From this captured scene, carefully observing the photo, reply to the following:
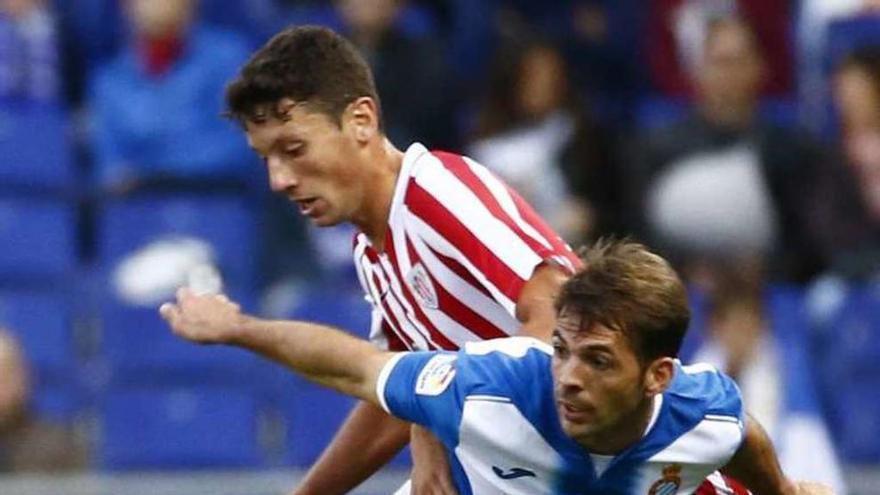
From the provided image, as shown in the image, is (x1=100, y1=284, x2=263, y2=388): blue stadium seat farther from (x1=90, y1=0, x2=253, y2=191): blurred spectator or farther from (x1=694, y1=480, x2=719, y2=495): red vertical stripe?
(x1=694, y1=480, x2=719, y2=495): red vertical stripe

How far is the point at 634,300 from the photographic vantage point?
430 cm

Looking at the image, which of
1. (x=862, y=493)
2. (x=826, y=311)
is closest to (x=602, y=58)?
(x=826, y=311)

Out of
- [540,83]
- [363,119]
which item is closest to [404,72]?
[540,83]

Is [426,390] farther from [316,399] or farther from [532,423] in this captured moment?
[316,399]

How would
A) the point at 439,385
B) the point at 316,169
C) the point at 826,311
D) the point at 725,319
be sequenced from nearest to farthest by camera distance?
1. the point at 439,385
2. the point at 316,169
3. the point at 725,319
4. the point at 826,311

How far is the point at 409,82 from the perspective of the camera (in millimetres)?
9117

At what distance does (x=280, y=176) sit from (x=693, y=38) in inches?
201

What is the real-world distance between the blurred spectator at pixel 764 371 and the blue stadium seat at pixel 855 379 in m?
0.32

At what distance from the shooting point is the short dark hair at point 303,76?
4.79 m

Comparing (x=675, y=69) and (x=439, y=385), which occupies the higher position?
(x=675, y=69)

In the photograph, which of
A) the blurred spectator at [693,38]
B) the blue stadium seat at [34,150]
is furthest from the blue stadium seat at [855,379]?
the blue stadium seat at [34,150]

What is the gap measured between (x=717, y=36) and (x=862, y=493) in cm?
183

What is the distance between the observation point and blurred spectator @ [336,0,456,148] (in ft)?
29.8

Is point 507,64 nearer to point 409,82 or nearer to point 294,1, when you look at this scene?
point 409,82
